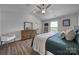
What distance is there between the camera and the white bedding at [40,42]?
153 cm

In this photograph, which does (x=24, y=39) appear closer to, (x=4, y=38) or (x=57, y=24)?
(x=4, y=38)

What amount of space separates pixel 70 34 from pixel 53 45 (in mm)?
310

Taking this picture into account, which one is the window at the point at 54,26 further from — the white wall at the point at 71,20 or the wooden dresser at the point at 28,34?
the wooden dresser at the point at 28,34

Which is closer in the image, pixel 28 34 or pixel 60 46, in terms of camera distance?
pixel 60 46

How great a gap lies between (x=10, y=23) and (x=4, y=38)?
0.82 feet

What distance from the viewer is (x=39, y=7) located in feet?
5.04

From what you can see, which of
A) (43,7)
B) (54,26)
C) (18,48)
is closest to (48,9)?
(43,7)

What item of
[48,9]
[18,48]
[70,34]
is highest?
[48,9]

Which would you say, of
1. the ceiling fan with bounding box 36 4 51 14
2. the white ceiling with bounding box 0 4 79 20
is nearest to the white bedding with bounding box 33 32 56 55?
the white ceiling with bounding box 0 4 79 20

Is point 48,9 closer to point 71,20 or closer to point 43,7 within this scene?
point 43,7

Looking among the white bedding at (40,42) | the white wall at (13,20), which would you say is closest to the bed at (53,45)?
the white bedding at (40,42)

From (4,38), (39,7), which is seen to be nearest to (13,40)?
(4,38)

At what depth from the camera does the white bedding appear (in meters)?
1.53

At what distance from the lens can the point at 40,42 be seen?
156 cm
